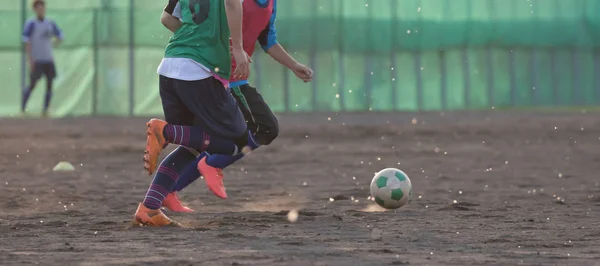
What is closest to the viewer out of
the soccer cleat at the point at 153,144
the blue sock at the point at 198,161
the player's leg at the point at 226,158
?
the soccer cleat at the point at 153,144

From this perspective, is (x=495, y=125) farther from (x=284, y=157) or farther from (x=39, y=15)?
(x=39, y=15)

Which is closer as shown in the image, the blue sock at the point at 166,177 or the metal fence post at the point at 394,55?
the blue sock at the point at 166,177

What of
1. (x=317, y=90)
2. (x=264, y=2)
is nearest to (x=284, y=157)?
(x=264, y=2)

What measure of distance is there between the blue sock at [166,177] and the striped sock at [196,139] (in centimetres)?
26

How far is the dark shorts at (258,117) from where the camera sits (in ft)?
25.5

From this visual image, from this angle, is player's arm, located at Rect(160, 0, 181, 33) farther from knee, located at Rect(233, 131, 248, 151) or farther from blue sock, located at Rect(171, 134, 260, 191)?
blue sock, located at Rect(171, 134, 260, 191)

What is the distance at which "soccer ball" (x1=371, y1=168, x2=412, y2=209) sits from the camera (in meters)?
8.00

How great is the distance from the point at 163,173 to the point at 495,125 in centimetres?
1349

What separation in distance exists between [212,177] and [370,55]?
1791 centimetres

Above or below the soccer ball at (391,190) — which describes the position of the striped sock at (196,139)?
above

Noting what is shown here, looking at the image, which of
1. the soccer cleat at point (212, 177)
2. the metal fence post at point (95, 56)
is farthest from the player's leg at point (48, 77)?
the soccer cleat at point (212, 177)

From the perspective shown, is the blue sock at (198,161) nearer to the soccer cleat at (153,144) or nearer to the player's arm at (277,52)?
the player's arm at (277,52)

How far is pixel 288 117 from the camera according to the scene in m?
23.4

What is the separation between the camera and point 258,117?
7.83 metres
